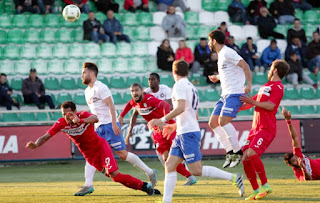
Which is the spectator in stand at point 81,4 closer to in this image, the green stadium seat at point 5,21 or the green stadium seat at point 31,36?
the green stadium seat at point 31,36

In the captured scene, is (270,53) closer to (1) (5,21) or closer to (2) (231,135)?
(1) (5,21)

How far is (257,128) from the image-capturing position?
8.92 meters

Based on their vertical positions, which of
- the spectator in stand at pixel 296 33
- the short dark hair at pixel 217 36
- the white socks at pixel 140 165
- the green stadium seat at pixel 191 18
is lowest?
the white socks at pixel 140 165

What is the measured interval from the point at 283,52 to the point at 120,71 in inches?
245

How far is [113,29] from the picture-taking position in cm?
2216

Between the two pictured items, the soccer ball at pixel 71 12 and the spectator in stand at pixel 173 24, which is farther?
the spectator in stand at pixel 173 24

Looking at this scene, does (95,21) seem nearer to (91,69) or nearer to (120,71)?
(120,71)

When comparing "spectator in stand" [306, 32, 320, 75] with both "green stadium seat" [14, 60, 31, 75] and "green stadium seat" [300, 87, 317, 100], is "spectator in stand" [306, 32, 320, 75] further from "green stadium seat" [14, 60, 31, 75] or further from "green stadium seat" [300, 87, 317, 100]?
"green stadium seat" [14, 60, 31, 75]

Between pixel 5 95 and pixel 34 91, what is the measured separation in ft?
2.94

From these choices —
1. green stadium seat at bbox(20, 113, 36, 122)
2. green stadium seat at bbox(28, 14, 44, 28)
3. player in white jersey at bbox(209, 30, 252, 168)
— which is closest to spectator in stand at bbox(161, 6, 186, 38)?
green stadium seat at bbox(28, 14, 44, 28)

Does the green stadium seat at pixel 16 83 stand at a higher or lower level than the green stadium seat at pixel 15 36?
lower

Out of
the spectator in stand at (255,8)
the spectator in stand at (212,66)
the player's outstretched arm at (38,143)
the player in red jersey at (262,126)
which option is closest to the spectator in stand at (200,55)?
the spectator in stand at (212,66)

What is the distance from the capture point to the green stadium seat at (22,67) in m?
21.1

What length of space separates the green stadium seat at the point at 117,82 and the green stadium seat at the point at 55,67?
1.81 metres
